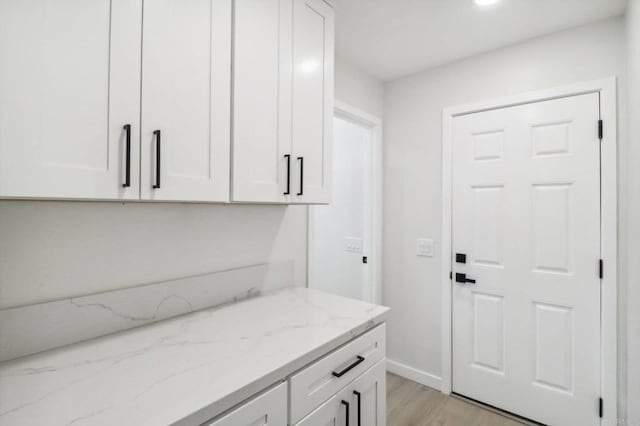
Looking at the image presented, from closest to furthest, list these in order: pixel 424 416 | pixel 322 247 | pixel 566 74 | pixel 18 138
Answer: pixel 18 138 < pixel 566 74 < pixel 424 416 < pixel 322 247

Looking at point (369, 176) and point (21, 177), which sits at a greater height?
point (369, 176)

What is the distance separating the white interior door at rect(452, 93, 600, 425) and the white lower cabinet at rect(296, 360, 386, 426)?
115cm

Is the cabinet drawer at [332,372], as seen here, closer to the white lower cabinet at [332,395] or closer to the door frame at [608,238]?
the white lower cabinet at [332,395]

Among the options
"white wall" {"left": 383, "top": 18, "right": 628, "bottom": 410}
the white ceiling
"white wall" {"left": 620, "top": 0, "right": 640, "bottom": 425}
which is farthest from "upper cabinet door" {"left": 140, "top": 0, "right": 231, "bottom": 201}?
"white wall" {"left": 620, "top": 0, "right": 640, "bottom": 425}

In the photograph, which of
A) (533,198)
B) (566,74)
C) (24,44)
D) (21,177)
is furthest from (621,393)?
(24,44)

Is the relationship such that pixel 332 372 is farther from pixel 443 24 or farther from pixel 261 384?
pixel 443 24

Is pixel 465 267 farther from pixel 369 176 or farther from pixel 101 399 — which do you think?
pixel 101 399

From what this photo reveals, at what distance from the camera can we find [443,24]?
184 centimetres

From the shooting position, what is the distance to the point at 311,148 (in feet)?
4.95

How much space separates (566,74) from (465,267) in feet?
4.41

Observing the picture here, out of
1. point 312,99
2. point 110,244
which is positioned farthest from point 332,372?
point 312,99

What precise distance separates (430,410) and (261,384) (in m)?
1.79

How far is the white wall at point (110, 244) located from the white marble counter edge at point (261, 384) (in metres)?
0.67

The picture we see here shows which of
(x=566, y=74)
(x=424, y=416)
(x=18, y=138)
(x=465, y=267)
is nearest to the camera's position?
(x=18, y=138)
